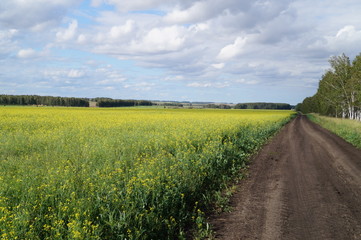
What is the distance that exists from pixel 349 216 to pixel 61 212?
21.9ft

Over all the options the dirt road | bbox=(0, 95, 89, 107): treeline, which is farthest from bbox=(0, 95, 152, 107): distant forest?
the dirt road

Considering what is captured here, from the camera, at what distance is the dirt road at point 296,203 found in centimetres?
562

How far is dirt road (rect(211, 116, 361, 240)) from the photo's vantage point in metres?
5.62

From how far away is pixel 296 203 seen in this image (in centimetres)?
719

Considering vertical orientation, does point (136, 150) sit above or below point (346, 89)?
below

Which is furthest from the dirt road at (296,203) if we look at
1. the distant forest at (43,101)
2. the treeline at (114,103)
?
the distant forest at (43,101)

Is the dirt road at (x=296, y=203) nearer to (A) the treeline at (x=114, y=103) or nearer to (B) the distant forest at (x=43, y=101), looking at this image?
(A) the treeline at (x=114, y=103)

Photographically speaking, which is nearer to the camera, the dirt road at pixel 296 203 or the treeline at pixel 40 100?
the dirt road at pixel 296 203

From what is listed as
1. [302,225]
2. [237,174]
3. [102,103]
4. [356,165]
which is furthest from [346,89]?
[102,103]

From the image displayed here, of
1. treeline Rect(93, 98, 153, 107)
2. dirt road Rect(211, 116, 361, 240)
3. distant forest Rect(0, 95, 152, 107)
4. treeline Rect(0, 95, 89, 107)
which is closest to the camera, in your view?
dirt road Rect(211, 116, 361, 240)

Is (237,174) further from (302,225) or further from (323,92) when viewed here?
(323,92)

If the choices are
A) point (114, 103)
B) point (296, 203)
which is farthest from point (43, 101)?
point (296, 203)

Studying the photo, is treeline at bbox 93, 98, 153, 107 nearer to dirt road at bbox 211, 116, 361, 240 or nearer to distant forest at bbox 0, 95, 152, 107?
distant forest at bbox 0, 95, 152, 107

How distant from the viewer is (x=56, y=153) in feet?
34.6
